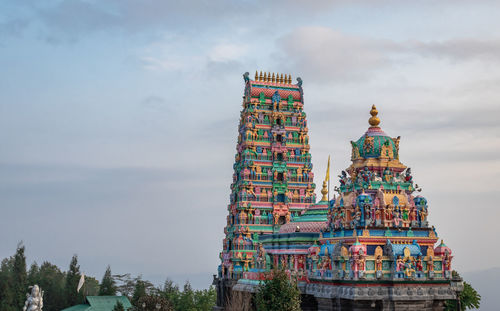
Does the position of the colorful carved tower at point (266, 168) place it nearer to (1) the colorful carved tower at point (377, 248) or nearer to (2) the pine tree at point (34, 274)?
(1) the colorful carved tower at point (377, 248)

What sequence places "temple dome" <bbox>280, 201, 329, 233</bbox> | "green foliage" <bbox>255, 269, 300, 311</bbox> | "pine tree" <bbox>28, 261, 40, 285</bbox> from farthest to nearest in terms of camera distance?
"pine tree" <bbox>28, 261, 40, 285</bbox>, "temple dome" <bbox>280, 201, 329, 233</bbox>, "green foliage" <bbox>255, 269, 300, 311</bbox>

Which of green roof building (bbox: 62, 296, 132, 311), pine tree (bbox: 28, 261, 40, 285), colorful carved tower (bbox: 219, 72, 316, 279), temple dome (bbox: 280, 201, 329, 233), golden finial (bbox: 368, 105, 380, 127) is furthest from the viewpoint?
pine tree (bbox: 28, 261, 40, 285)

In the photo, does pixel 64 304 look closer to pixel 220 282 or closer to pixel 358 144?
pixel 220 282

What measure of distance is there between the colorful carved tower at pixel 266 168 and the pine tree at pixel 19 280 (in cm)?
2271

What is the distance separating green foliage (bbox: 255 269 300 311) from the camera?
36.5m

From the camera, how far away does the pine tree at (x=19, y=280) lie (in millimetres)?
65812

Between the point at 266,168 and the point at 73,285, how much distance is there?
86.1 ft

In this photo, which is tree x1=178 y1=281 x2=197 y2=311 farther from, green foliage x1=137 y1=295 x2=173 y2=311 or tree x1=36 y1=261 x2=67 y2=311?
green foliage x1=137 y1=295 x2=173 y2=311

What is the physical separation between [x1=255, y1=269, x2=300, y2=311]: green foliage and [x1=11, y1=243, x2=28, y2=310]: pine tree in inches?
1543

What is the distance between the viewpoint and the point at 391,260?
1485 inches

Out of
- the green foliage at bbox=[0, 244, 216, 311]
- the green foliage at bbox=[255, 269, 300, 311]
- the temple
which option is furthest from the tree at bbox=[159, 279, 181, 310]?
the green foliage at bbox=[255, 269, 300, 311]

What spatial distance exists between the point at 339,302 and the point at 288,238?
13.9 m

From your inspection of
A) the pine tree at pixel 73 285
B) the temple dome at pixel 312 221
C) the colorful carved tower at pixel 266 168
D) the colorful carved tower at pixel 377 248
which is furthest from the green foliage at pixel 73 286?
the colorful carved tower at pixel 377 248

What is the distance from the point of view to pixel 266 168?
225 feet
